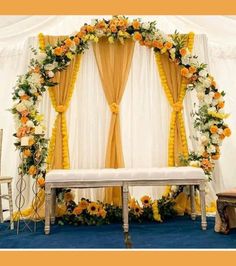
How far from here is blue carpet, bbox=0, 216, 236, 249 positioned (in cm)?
387

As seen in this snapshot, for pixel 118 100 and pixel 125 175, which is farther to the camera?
pixel 118 100

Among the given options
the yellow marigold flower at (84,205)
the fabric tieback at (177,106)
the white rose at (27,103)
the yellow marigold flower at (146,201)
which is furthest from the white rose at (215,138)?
the white rose at (27,103)

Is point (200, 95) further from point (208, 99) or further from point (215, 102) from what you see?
point (215, 102)

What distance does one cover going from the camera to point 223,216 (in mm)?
4340

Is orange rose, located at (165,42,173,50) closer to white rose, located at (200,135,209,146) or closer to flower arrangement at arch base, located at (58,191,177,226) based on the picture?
white rose, located at (200,135,209,146)

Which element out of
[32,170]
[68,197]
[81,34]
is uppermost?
[81,34]

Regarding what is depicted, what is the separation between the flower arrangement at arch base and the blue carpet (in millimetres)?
197

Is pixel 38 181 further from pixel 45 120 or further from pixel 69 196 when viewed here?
pixel 45 120

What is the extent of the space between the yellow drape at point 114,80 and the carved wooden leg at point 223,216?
5.34 feet

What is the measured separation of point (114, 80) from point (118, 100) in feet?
0.97

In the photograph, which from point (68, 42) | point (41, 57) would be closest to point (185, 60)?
point (68, 42)

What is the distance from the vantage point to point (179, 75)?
19.0ft

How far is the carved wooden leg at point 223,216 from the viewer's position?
4289mm

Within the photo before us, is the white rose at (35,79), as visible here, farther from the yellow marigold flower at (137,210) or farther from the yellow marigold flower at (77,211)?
the yellow marigold flower at (137,210)
